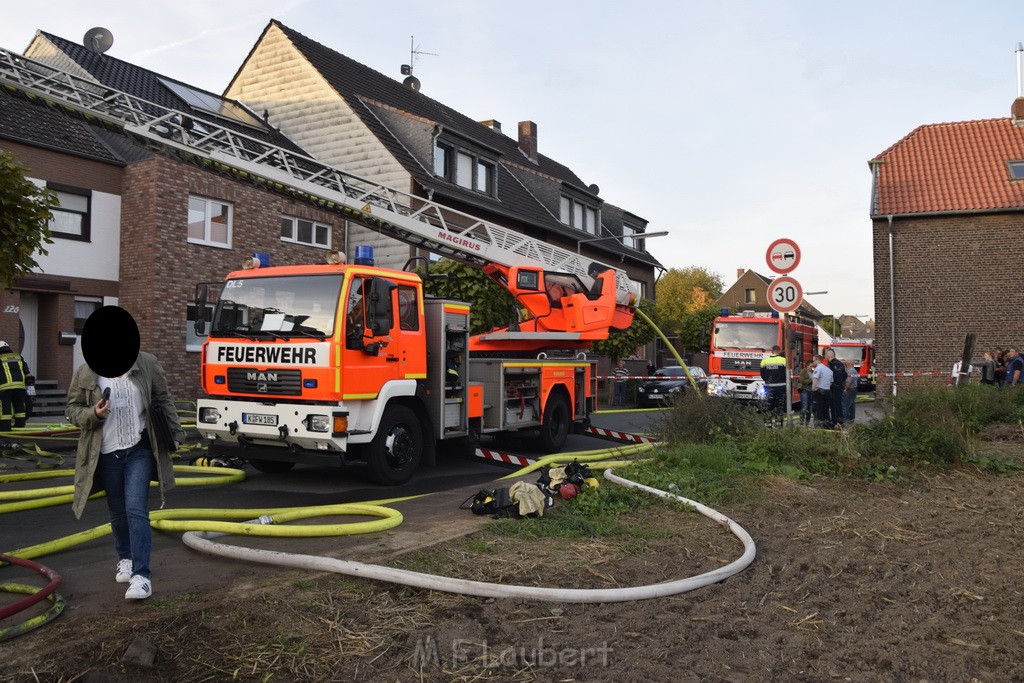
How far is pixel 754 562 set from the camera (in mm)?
5344

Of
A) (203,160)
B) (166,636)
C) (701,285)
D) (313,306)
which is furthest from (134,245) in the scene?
(701,285)

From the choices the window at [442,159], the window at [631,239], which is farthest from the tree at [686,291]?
the window at [442,159]

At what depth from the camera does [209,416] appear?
343 inches

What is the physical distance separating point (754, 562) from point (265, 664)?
10.5ft

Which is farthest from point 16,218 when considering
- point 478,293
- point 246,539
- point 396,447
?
point 478,293


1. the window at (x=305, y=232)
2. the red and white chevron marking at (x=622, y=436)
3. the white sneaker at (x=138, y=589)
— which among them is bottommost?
the white sneaker at (x=138, y=589)

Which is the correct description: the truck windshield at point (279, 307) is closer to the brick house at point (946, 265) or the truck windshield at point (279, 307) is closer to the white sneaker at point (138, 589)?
the white sneaker at point (138, 589)

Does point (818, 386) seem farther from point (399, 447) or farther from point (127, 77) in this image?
point (127, 77)

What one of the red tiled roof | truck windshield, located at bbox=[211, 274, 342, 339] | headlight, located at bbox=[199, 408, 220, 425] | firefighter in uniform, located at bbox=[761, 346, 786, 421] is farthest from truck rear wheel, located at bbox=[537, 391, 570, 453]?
the red tiled roof

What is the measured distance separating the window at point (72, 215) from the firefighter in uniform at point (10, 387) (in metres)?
7.39

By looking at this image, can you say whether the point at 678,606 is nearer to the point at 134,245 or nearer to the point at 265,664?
the point at 265,664

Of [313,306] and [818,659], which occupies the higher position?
[313,306]

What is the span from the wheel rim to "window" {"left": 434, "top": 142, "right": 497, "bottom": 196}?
17.6 m

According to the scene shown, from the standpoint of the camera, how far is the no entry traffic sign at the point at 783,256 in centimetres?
1021
